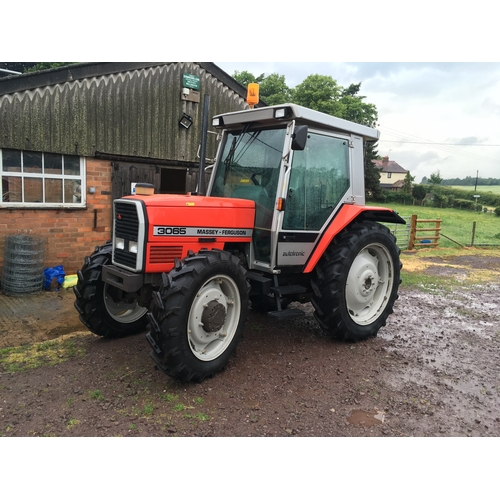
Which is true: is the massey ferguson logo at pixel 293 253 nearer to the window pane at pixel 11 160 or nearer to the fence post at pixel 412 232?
the window pane at pixel 11 160

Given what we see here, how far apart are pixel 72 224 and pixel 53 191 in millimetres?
670

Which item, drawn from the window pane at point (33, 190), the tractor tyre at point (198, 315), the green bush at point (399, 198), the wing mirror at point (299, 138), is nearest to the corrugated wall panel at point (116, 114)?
the window pane at point (33, 190)

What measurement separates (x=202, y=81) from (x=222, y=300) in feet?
22.0

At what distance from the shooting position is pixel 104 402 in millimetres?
3402

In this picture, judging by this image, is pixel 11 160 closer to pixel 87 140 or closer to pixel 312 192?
pixel 87 140

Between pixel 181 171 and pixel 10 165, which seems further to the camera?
pixel 181 171

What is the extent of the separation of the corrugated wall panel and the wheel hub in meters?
5.20

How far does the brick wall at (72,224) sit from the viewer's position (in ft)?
23.3

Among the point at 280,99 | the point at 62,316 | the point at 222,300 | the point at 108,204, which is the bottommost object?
the point at 62,316

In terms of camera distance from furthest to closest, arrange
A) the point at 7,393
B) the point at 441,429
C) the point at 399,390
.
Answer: the point at 399,390
the point at 7,393
the point at 441,429

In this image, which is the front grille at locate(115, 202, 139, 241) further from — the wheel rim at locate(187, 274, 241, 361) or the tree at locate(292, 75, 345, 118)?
the tree at locate(292, 75, 345, 118)

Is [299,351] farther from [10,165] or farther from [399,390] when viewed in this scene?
[10,165]

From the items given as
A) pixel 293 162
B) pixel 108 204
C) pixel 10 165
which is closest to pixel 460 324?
pixel 293 162

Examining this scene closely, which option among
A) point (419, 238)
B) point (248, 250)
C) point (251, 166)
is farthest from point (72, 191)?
point (419, 238)
